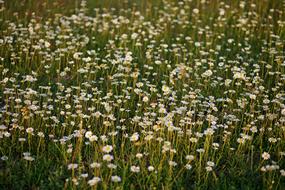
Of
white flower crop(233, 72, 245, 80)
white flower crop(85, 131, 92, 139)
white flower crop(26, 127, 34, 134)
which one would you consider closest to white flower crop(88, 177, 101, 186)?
white flower crop(85, 131, 92, 139)

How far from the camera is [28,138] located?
4.98 metres

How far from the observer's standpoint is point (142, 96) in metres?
6.24

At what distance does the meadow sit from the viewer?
4.69 m

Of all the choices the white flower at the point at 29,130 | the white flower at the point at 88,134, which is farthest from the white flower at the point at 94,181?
the white flower at the point at 29,130

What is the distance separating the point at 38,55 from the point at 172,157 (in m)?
3.44

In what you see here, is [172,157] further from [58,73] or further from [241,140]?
[58,73]

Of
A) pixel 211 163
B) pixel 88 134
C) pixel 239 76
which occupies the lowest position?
pixel 211 163

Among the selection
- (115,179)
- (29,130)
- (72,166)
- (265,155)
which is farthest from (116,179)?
(265,155)

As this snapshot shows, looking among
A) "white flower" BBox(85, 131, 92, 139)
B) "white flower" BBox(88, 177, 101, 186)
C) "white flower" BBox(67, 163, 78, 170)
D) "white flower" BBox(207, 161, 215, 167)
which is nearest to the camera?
"white flower" BBox(88, 177, 101, 186)

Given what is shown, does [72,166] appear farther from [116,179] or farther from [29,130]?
[29,130]

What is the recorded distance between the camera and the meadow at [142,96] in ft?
15.4

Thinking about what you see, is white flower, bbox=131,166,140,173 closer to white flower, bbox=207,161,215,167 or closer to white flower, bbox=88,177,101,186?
white flower, bbox=88,177,101,186

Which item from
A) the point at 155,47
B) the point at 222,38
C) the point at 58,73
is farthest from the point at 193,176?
the point at 222,38

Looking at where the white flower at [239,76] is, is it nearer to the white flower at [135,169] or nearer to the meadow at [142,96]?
the meadow at [142,96]
